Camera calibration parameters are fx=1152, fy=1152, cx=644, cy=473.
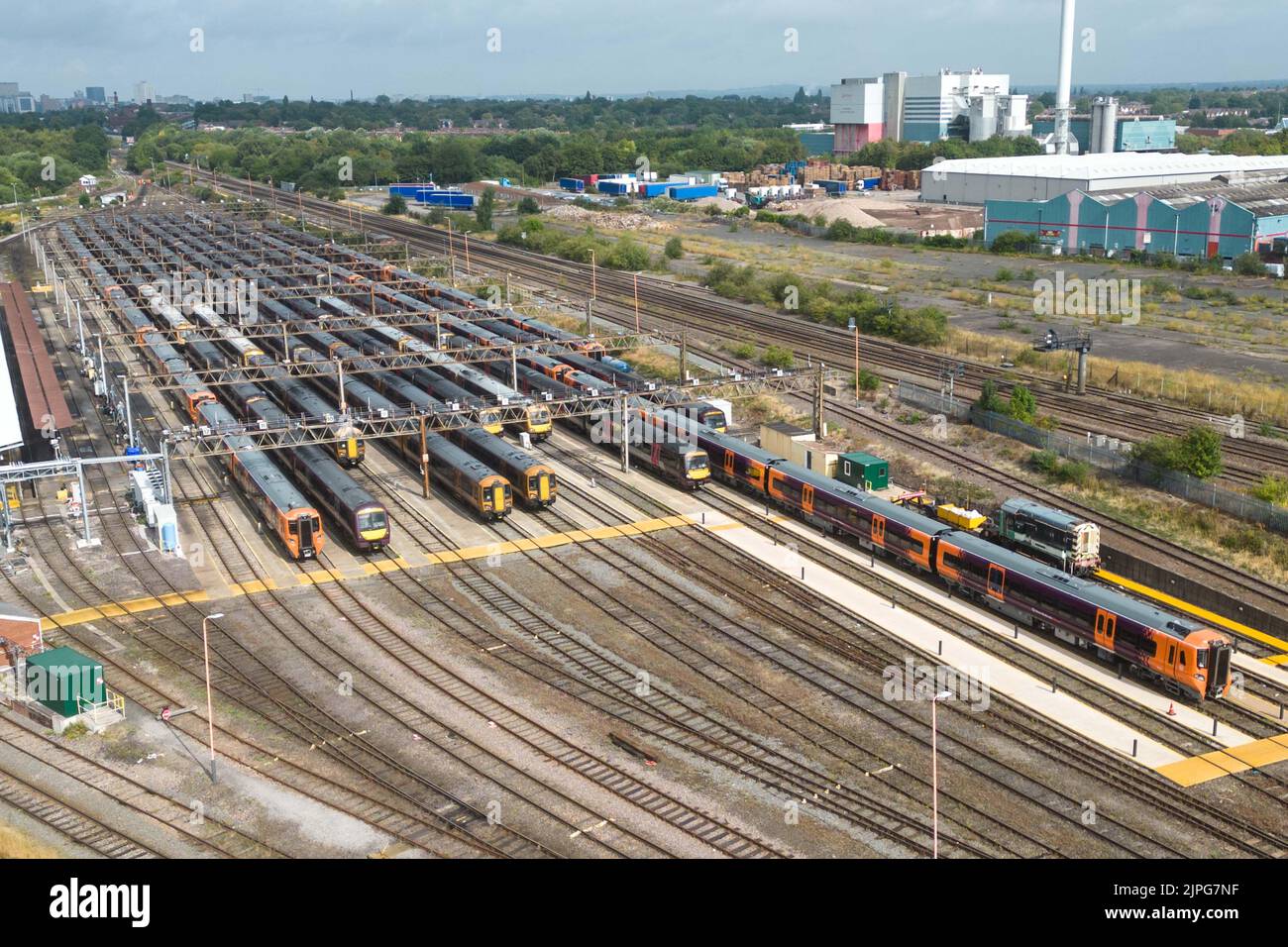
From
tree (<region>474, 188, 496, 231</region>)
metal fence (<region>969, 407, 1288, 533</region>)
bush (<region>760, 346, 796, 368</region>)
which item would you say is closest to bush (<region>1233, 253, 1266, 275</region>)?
bush (<region>760, 346, 796, 368</region>)

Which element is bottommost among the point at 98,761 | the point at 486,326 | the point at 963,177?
the point at 98,761

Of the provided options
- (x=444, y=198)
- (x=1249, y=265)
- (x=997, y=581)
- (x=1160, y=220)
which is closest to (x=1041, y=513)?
(x=997, y=581)

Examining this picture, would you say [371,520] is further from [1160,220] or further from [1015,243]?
[1160,220]

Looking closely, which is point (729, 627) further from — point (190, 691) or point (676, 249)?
point (676, 249)

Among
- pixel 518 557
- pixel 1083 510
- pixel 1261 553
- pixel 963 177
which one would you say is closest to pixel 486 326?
pixel 518 557

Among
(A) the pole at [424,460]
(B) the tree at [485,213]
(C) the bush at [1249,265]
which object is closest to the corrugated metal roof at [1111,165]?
(C) the bush at [1249,265]

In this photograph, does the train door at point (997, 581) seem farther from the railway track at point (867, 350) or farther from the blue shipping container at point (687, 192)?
the blue shipping container at point (687, 192)

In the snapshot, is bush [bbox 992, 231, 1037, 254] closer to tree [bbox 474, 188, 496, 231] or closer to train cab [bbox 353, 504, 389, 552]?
→ tree [bbox 474, 188, 496, 231]
